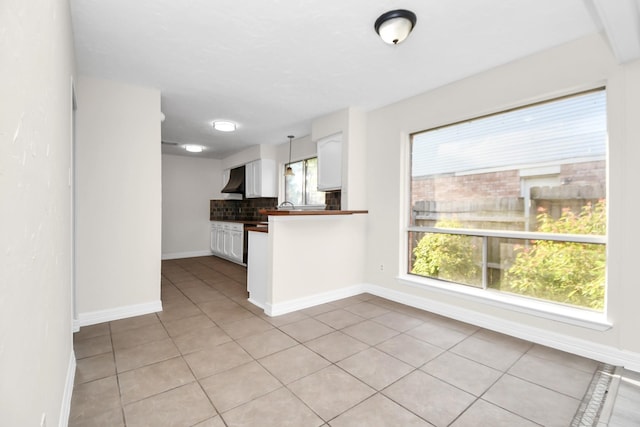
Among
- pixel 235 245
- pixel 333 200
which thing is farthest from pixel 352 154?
pixel 235 245

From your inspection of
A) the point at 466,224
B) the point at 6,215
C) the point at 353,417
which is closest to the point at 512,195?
the point at 466,224

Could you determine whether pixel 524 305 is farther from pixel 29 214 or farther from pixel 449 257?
pixel 29 214

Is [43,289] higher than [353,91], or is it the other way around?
[353,91]

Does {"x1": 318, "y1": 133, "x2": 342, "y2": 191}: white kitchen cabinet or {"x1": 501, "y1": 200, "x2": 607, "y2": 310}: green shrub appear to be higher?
{"x1": 318, "y1": 133, "x2": 342, "y2": 191}: white kitchen cabinet

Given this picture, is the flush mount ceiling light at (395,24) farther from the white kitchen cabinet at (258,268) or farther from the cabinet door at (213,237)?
the cabinet door at (213,237)

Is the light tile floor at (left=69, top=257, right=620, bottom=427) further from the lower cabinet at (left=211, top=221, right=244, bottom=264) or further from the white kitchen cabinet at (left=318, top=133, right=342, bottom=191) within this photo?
the lower cabinet at (left=211, top=221, right=244, bottom=264)

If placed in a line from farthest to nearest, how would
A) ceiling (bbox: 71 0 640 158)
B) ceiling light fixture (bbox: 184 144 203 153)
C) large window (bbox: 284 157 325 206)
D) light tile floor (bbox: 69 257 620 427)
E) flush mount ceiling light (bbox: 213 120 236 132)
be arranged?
ceiling light fixture (bbox: 184 144 203 153), large window (bbox: 284 157 325 206), flush mount ceiling light (bbox: 213 120 236 132), ceiling (bbox: 71 0 640 158), light tile floor (bbox: 69 257 620 427)

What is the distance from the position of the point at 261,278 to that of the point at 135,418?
196 centimetres

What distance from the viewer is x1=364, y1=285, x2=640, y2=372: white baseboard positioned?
223 cm

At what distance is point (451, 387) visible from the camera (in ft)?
6.51

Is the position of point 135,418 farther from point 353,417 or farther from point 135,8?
point 135,8

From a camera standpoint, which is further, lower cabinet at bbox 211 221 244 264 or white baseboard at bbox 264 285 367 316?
lower cabinet at bbox 211 221 244 264

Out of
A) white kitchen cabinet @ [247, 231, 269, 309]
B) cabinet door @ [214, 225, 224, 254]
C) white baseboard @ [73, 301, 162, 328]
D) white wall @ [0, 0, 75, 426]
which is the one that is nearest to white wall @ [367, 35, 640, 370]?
white kitchen cabinet @ [247, 231, 269, 309]

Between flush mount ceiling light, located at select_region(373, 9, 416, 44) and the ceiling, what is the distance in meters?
0.05
